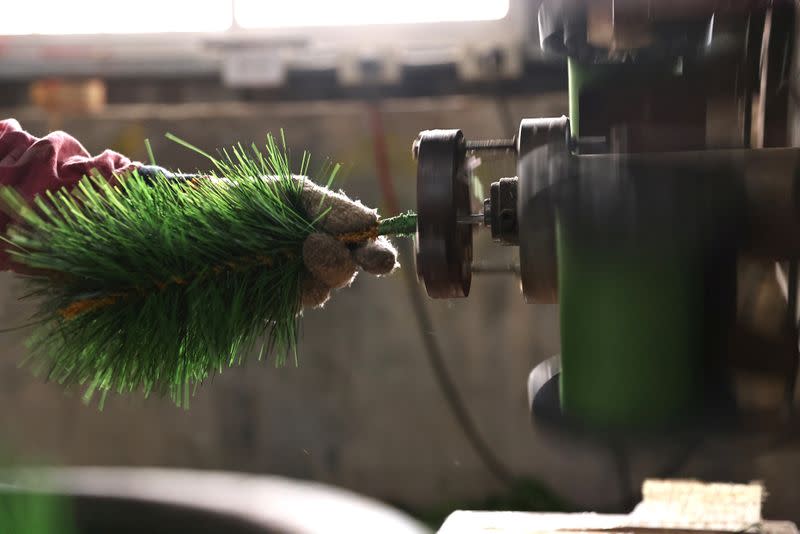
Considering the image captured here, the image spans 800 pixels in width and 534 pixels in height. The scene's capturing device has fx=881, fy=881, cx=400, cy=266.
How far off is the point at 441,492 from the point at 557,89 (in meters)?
0.82

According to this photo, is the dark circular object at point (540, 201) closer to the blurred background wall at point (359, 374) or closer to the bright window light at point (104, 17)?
the blurred background wall at point (359, 374)

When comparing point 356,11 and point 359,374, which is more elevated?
point 356,11

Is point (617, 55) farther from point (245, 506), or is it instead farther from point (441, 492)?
point (441, 492)

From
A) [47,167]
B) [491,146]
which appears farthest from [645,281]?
[47,167]

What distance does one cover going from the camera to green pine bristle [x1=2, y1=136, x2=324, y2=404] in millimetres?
541

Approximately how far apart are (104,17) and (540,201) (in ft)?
5.62

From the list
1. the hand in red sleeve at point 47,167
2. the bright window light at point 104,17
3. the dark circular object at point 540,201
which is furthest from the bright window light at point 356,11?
the dark circular object at point 540,201

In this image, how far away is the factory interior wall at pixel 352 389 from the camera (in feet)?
5.59

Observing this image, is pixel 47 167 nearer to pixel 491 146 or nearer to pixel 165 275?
pixel 165 275

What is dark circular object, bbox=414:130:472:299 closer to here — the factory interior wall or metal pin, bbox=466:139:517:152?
metal pin, bbox=466:139:517:152

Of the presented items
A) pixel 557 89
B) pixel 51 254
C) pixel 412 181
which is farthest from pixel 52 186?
pixel 557 89

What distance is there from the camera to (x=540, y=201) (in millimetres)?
431

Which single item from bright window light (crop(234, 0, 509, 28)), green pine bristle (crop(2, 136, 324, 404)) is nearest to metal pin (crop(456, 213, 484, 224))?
green pine bristle (crop(2, 136, 324, 404))

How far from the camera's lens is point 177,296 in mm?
548
